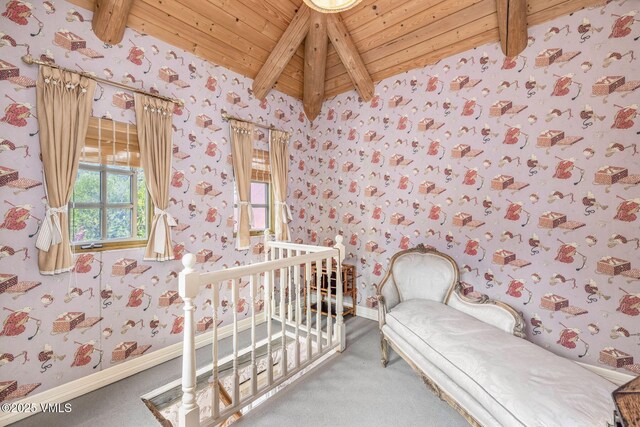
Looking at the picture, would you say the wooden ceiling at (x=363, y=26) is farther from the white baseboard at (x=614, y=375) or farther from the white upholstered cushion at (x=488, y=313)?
the white baseboard at (x=614, y=375)

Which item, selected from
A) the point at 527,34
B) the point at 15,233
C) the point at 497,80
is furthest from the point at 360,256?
the point at 15,233

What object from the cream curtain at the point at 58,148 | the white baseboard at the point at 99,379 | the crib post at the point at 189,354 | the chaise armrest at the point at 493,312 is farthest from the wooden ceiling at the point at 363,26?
the white baseboard at the point at 99,379

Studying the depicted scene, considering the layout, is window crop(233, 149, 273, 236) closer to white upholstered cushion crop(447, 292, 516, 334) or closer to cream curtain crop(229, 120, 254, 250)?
cream curtain crop(229, 120, 254, 250)

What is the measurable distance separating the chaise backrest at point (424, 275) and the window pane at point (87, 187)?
9.10ft

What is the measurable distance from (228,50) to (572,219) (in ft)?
12.1

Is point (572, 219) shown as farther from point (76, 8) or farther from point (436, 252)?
point (76, 8)

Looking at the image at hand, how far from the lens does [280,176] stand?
353 cm

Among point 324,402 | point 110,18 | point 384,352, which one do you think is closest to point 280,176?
point 110,18

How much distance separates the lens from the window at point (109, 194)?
2084mm

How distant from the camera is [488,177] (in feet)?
8.48

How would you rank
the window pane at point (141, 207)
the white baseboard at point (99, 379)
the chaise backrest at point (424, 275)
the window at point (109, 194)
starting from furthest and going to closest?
the chaise backrest at point (424, 275) < the window pane at point (141, 207) < the window at point (109, 194) < the white baseboard at point (99, 379)

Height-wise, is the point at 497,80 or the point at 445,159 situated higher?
the point at 497,80

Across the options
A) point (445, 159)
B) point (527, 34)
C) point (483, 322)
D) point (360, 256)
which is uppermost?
point (527, 34)

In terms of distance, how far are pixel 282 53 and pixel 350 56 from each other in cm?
80
